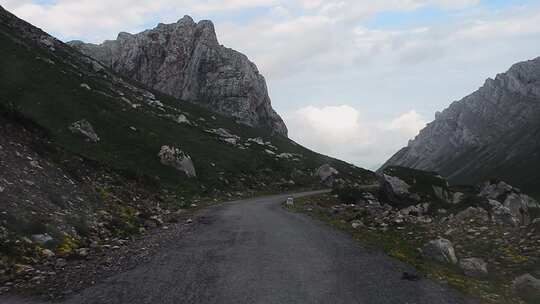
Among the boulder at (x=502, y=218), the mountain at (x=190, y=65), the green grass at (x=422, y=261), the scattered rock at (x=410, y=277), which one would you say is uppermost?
the mountain at (x=190, y=65)

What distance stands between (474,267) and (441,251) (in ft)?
5.07

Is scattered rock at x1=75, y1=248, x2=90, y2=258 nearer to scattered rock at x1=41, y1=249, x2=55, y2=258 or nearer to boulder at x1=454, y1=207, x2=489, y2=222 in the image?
scattered rock at x1=41, y1=249, x2=55, y2=258

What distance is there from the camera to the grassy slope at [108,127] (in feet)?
Result: 140

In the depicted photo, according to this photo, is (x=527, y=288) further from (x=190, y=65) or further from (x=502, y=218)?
(x=190, y=65)

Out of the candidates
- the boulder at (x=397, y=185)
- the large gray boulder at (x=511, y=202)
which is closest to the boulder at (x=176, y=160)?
the boulder at (x=397, y=185)

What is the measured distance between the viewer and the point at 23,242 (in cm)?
1426

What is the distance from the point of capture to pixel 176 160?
152 feet

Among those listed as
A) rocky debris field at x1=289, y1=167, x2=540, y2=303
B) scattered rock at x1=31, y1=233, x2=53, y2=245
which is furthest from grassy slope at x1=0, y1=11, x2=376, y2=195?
rocky debris field at x1=289, y1=167, x2=540, y2=303

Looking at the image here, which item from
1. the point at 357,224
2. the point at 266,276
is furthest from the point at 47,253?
the point at 357,224

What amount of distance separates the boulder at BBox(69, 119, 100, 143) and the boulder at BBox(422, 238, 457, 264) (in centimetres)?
3787

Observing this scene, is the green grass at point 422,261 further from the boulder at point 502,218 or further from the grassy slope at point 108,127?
the grassy slope at point 108,127

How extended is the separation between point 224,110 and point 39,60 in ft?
297

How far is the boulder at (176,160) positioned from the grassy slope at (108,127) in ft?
2.96

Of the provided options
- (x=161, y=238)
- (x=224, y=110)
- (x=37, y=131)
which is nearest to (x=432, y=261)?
(x=161, y=238)
